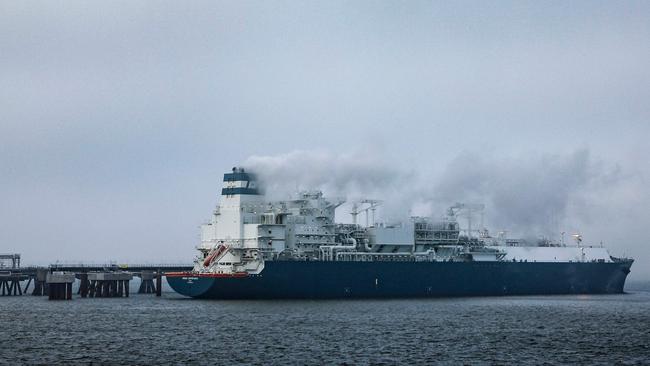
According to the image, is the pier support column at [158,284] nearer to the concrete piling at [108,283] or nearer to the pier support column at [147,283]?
the concrete piling at [108,283]

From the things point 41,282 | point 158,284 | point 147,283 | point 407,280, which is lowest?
point 407,280

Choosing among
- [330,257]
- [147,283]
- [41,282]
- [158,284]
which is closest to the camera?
[330,257]

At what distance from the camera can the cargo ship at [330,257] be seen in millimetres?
65688

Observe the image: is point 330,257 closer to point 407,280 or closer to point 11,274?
point 407,280

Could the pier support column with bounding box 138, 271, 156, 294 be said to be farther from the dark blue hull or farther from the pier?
the dark blue hull

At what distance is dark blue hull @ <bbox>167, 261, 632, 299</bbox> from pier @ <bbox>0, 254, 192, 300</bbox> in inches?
508

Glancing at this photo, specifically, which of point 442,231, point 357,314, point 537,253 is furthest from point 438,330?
point 537,253

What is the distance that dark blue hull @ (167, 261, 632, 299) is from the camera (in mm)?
64938

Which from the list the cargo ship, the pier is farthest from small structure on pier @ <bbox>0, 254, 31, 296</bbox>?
the cargo ship

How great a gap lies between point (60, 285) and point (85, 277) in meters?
7.56

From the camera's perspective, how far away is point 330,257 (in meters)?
69.5

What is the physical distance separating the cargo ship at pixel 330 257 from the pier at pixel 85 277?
12.4 metres

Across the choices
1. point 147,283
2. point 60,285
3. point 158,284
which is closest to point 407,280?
point 158,284

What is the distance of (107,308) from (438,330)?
2585 centimetres
